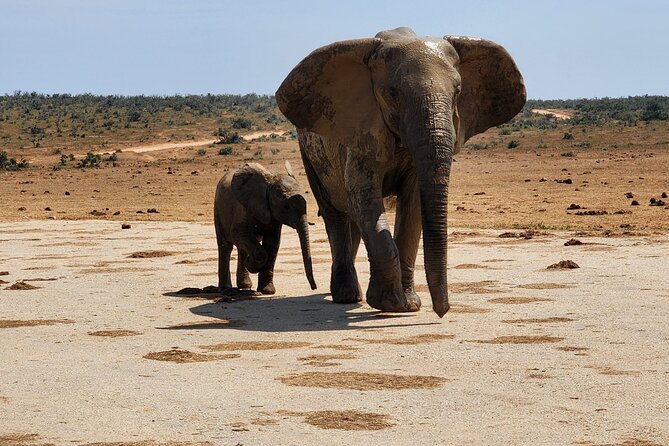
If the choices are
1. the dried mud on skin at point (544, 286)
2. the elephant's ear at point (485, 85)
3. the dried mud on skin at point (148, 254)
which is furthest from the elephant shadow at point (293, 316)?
the dried mud on skin at point (148, 254)

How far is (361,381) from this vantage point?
7387mm

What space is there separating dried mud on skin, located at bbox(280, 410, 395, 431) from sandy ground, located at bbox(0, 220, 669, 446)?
0.02 meters

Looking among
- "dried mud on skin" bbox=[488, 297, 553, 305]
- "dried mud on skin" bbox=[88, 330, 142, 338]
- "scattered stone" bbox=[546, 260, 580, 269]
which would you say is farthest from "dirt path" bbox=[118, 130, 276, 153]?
"dried mud on skin" bbox=[88, 330, 142, 338]

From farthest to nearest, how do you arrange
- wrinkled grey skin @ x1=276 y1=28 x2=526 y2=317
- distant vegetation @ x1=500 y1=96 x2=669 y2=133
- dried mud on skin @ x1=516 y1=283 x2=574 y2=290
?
distant vegetation @ x1=500 y1=96 x2=669 y2=133
dried mud on skin @ x1=516 y1=283 x2=574 y2=290
wrinkled grey skin @ x1=276 y1=28 x2=526 y2=317

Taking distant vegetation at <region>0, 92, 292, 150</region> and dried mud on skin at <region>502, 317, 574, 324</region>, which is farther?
distant vegetation at <region>0, 92, 292, 150</region>

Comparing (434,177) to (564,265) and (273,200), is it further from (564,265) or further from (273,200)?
(564,265)

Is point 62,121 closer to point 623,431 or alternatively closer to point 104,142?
point 104,142

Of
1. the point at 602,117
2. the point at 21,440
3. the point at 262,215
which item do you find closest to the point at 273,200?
the point at 262,215

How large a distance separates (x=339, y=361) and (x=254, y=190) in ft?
16.7

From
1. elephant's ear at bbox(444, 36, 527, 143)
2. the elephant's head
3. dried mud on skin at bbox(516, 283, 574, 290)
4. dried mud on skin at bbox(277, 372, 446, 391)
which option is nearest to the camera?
dried mud on skin at bbox(277, 372, 446, 391)

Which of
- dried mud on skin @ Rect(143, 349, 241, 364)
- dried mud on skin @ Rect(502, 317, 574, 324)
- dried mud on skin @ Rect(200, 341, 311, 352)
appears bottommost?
dried mud on skin @ Rect(200, 341, 311, 352)

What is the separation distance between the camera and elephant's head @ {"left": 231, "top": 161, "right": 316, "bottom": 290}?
12891 mm

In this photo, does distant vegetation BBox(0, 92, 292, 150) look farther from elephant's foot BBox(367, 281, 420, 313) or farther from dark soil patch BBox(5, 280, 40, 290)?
elephant's foot BBox(367, 281, 420, 313)

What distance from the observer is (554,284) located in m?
12.4
